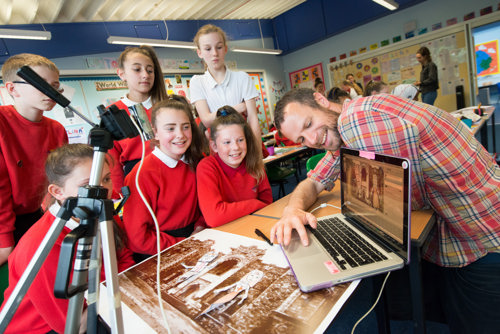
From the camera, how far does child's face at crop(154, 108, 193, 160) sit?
143 centimetres

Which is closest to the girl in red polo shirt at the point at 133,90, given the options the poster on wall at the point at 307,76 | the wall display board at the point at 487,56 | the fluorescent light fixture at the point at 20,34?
the fluorescent light fixture at the point at 20,34

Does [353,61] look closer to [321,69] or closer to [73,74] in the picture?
[321,69]

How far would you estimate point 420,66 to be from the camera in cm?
Answer: 536

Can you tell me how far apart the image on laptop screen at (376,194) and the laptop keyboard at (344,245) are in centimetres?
6

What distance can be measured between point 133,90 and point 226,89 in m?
0.66

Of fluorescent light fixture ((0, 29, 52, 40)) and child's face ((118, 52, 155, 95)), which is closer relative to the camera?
child's face ((118, 52, 155, 95))

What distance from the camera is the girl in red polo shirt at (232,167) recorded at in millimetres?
1397

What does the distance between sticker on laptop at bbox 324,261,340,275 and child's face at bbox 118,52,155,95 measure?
1.59 m

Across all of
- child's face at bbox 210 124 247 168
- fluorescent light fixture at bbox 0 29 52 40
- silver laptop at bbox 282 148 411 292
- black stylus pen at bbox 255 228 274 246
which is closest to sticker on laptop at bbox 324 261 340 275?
silver laptop at bbox 282 148 411 292

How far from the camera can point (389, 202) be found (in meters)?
0.73

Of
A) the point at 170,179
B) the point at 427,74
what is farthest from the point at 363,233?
the point at 427,74

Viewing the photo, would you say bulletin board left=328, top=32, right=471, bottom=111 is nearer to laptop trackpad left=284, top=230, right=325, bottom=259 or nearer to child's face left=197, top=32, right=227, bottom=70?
child's face left=197, top=32, right=227, bottom=70

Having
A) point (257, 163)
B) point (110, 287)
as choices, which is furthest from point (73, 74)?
point (110, 287)

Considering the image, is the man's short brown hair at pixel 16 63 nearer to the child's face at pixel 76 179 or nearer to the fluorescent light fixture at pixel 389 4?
the child's face at pixel 76 179
